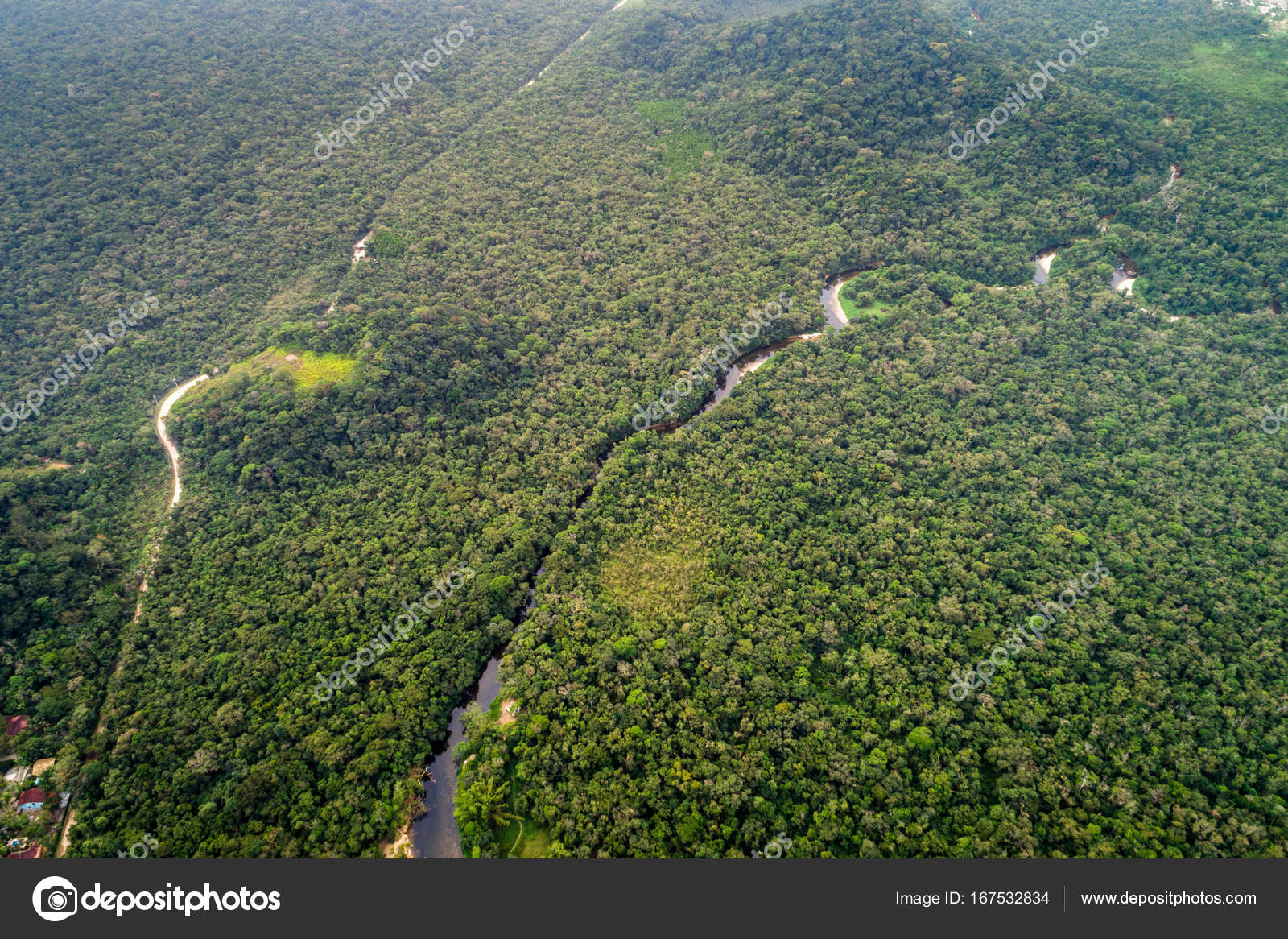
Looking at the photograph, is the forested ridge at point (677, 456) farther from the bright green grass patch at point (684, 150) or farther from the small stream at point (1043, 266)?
the small stream at point (1043, 266)

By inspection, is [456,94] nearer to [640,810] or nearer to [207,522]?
[207,522]

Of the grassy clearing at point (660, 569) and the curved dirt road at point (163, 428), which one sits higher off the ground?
the curved dirt road at point (163, 428)

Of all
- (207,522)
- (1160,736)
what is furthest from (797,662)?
(207,522)

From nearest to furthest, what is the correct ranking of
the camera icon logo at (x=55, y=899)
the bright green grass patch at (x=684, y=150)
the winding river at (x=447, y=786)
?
1. the camera icon logo at (x=55, y=899)
2. the winding river at (x=447, y=786)
3. the bright green grass patch at (x=684, y=150)

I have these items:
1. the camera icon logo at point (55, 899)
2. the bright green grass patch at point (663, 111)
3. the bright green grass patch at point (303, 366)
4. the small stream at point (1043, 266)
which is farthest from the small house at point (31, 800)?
the bright green grass patch at point (663, 111)

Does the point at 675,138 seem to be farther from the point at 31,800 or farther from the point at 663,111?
the point at 31,800

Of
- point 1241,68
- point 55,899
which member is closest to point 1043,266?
point 1241,68
